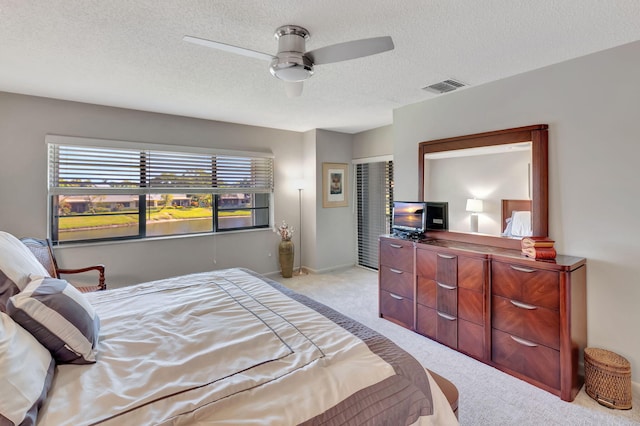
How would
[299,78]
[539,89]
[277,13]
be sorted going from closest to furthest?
[277,13]
[299,78]
[539,89]

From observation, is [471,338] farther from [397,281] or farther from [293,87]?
[293,87]

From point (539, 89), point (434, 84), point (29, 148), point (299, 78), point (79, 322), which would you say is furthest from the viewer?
point (29, 148)

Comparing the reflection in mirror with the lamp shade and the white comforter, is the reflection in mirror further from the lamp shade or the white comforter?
the white comforter

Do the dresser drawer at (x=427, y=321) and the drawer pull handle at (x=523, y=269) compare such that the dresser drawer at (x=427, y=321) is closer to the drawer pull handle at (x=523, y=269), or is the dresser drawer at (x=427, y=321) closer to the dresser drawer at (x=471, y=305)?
the dresser drawer at (x=471, y=305)

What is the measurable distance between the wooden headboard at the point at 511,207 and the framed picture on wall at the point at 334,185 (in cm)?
297

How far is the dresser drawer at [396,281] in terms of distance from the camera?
3.20 metres

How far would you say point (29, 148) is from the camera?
3.32m

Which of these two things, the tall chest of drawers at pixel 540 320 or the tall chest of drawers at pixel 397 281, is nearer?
the tall chest of drawers at pixel 540 320

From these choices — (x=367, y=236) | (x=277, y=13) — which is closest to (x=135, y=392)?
(x=277, y=13)

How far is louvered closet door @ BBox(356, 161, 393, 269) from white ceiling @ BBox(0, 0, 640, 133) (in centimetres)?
201

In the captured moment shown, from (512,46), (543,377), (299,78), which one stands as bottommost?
(543,377)

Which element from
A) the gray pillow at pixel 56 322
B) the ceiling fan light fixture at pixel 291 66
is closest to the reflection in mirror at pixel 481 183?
the ceiling fan light fixture at pixel 291 66

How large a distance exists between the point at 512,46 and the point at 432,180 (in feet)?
5.02

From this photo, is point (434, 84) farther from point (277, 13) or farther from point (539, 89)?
point (277, 13)
